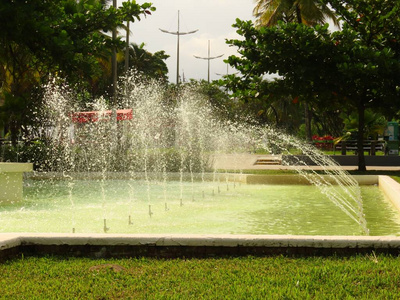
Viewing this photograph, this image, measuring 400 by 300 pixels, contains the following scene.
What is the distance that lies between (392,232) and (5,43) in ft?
28.4

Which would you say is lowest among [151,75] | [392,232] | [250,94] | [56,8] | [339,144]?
[392,232]

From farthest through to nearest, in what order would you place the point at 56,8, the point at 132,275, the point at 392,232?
the point at 56,8
the point at 392,232
the point at 132,275

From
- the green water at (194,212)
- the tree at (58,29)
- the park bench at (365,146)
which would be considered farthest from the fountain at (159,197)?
the tree at (58,29)

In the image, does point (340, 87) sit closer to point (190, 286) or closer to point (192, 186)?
point (192, 186)

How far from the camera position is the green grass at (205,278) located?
14.0 feet

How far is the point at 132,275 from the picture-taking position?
4.84 metres

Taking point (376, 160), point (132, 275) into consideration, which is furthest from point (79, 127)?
point (132, 275)

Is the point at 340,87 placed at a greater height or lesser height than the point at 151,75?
lesser

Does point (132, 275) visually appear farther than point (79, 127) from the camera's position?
No

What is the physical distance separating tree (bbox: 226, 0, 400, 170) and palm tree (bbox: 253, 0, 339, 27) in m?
4.68

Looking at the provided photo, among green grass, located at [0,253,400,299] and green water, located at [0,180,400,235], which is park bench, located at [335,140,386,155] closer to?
green water, located at [0,180,400,235]

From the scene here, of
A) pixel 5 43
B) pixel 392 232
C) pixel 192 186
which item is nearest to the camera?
pixel 392 232

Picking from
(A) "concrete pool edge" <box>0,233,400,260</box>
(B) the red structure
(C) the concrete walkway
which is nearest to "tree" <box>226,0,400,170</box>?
(C) the concrete walkway

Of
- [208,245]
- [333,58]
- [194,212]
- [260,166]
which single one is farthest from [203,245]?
[260,166]
